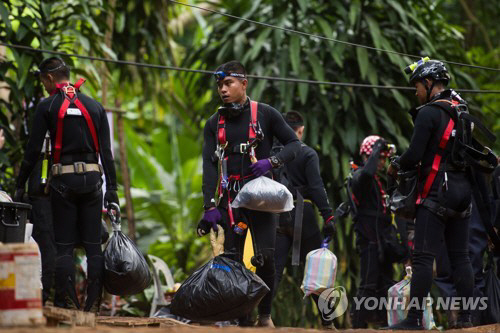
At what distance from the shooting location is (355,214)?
11094 millimetres

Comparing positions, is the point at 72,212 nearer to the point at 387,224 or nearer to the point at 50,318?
the point at 50,318

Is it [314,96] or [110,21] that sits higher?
[110,21]

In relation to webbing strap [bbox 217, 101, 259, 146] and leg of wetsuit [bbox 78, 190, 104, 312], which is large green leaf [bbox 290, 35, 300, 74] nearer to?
webbing strap [bbox 217, 101, 259, 146]

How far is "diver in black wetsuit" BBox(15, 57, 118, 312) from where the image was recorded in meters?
8.63

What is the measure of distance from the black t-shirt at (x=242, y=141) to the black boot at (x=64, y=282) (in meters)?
1.41

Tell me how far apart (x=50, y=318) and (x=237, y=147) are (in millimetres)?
2461

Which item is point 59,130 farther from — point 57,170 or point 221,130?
point 221,130

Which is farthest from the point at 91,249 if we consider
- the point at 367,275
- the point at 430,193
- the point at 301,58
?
the point at 301,58

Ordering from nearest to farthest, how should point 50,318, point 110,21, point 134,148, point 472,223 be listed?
point 50,318 → point 472,223 → point 110,21 → point 134,148

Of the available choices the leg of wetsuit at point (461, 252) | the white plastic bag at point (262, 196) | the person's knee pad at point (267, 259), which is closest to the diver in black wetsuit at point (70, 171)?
the white plastic bag at point (262, 196)

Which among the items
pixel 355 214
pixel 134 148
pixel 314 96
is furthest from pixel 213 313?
pixel 134 148

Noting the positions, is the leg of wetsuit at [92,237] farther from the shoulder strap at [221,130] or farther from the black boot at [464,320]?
the black boot at [464,320]

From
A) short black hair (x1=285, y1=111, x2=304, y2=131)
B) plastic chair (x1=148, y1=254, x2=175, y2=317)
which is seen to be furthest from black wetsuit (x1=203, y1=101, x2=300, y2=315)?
plastic chair (x1=148, y1=254, x2=175, y2=317)

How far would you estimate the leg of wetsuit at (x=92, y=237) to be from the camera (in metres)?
8.77
